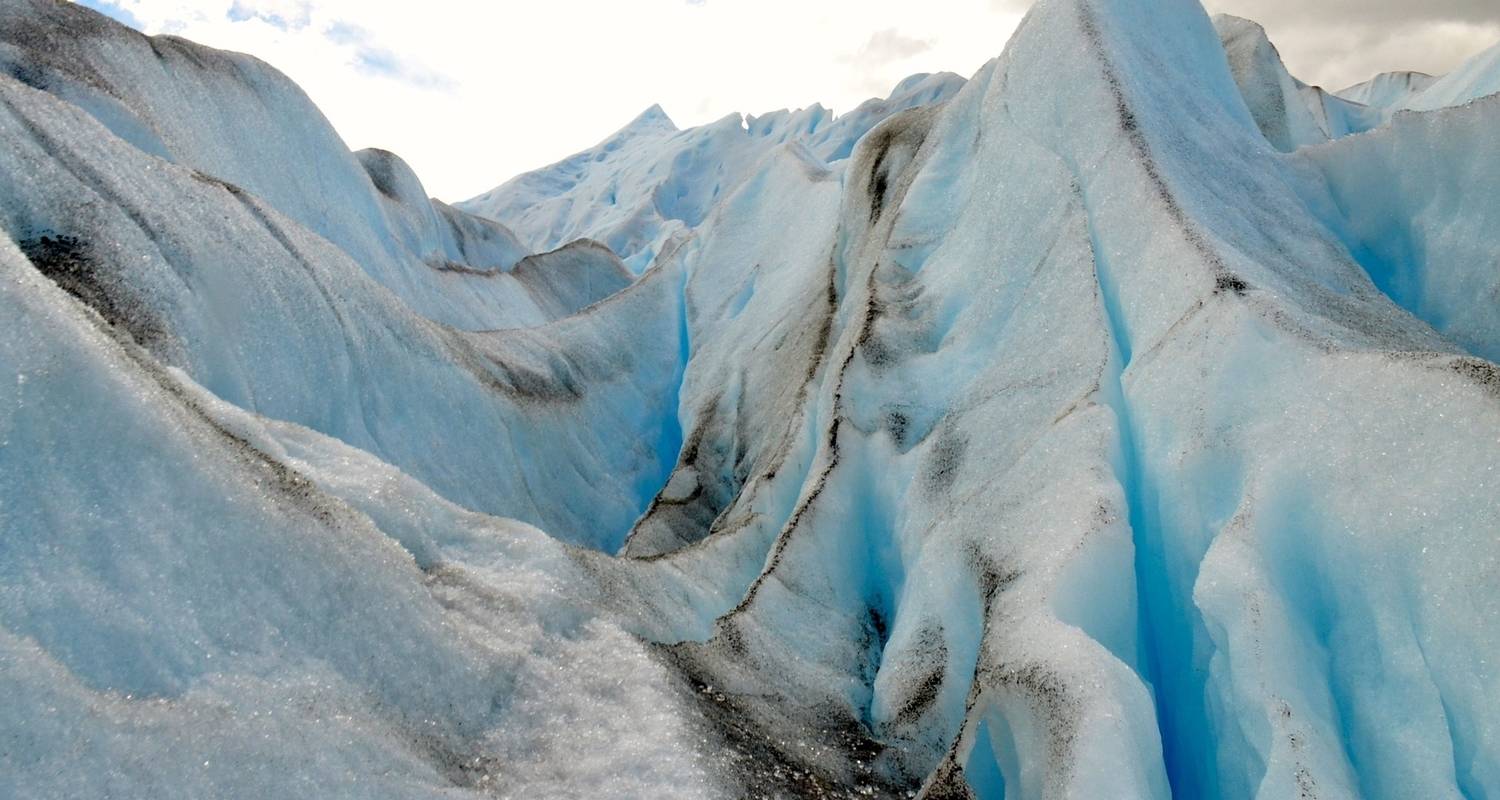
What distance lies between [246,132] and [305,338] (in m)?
7.42

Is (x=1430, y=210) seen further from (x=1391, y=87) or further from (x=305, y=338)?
(x=1391, y=87)

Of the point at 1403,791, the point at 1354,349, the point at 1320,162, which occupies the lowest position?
the point at 1403,791

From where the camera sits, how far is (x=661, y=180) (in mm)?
40375

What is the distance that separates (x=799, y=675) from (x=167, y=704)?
3154mm

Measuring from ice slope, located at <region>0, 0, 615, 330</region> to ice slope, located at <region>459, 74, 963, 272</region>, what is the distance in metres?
13.6

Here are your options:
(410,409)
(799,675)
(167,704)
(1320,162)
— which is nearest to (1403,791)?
(799,675)

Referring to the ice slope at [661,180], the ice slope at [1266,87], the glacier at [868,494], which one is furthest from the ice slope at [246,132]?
the ice slope at [661,180]

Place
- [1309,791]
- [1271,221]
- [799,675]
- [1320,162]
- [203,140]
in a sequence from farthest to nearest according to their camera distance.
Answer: [203,140] < [1320,162] < [1271,221] < [799,675] < [1309,791]

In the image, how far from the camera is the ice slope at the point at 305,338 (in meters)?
5.59

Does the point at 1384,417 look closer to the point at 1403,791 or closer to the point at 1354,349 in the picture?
the point at 1354,349

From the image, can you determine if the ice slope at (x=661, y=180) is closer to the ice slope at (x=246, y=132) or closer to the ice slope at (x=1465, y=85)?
the ice slope at (x=246, y=132)

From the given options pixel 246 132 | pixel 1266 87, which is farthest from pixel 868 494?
pixel 246 132

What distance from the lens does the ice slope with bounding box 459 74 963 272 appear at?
1430 inches

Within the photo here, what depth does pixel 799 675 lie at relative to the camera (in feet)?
16.7
